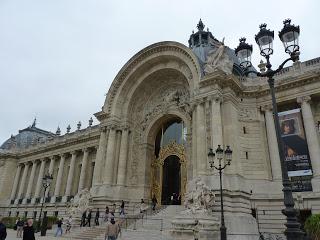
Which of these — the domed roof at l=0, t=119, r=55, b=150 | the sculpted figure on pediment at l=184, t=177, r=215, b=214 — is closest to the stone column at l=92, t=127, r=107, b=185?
the sculpted figure on pediment at l=184, t=177, r=215, b=214

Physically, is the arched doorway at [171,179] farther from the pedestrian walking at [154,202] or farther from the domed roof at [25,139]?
the domed roof at [25,139]

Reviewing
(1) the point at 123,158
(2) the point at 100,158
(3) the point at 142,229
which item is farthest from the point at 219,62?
(2) the point at 100,158

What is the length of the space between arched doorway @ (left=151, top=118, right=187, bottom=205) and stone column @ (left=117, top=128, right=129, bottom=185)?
242 centimetres

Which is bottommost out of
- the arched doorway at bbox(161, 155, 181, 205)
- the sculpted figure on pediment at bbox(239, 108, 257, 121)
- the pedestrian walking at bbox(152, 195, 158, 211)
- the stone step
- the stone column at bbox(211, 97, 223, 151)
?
the stone step

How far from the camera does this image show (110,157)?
77.7ft

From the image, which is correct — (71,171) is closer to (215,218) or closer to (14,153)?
(14,153)

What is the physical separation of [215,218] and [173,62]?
13.2 metres

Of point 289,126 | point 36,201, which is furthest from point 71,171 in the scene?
point 289,126

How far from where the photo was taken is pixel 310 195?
17.0m

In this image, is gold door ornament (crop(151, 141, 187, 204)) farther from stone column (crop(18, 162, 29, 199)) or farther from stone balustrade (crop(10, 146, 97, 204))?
stone column (crop(18, 162, 29, 199))

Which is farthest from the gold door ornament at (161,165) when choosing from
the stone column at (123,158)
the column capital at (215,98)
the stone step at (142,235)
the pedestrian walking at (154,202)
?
the stone step at (142,235)

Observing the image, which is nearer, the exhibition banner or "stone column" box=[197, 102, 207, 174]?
"stone column" box=[197, 102, 207, 174]

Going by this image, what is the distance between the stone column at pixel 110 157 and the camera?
22906mm

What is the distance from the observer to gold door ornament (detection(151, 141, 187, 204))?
2223cm
